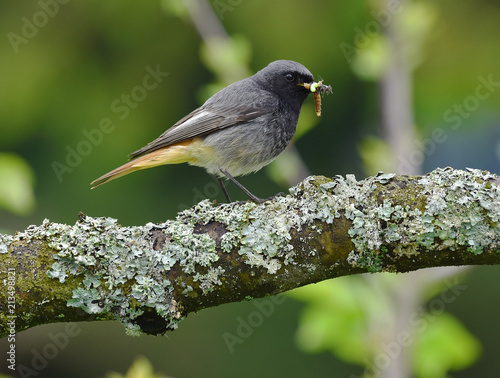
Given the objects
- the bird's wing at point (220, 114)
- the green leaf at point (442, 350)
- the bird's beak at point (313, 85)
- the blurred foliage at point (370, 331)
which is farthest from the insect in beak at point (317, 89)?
the green leaf at point (442, 350)

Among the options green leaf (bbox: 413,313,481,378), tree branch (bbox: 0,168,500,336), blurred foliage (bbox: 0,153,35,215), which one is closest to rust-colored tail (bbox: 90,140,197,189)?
blurred foliage (bbox: 0,153,35,215)

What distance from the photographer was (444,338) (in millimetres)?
3693

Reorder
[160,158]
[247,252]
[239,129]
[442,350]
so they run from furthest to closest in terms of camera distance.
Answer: [239,129]
[160,158]
[442,350]
[247,252]

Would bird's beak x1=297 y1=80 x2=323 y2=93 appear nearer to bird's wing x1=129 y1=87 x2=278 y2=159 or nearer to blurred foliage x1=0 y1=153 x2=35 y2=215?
bird's wing x1=129 y1=87 x2=278 y2=159

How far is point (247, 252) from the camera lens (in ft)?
7.62

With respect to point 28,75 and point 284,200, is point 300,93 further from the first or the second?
point 28,75

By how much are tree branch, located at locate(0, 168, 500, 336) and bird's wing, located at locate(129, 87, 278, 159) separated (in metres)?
1.62

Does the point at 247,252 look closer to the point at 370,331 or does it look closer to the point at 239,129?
the point at 370,331

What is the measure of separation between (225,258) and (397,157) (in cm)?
183

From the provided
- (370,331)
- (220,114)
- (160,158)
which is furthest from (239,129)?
(370,331)

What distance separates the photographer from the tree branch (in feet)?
7.37

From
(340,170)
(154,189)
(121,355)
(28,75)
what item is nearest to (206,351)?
(121,355)

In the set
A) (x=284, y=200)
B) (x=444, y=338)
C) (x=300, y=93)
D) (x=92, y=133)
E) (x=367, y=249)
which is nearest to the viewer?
(x=367, y=249)

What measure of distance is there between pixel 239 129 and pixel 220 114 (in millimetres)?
189
